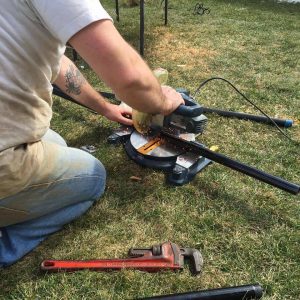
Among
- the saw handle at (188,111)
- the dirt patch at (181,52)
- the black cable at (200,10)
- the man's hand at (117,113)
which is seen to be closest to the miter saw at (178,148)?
the saw handle at (188,111)

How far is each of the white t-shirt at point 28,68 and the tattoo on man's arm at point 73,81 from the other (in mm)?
623

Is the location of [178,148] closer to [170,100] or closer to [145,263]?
[170,100]

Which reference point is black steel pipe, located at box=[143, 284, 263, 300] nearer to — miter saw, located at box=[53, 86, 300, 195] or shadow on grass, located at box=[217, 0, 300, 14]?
miter saw, located at box=[53, 86, 300, 195]

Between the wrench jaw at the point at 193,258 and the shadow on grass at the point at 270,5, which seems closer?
the wrench jaw at the point at 193,258

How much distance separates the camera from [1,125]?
1.56 m

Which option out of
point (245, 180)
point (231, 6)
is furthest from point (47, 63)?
point (231, 6)

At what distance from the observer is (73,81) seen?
238 centimetres

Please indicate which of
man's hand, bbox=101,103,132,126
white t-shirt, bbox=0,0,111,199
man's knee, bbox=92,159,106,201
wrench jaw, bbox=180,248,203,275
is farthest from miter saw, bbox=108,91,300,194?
white t-shirt, bbox=0,0,111,199

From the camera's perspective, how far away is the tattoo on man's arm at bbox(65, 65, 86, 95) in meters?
2.36

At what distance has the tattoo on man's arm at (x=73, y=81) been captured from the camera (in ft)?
7.73

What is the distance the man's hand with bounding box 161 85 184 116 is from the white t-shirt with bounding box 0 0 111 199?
57cm

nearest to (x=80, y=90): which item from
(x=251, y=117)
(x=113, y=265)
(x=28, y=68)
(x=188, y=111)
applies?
(x=188, y=111)

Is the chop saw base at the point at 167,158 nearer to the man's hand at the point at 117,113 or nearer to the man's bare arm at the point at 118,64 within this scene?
the man's hand at the point at 117,113

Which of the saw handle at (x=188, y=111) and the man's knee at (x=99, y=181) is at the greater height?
the saw handle at (x=188, y=111)
